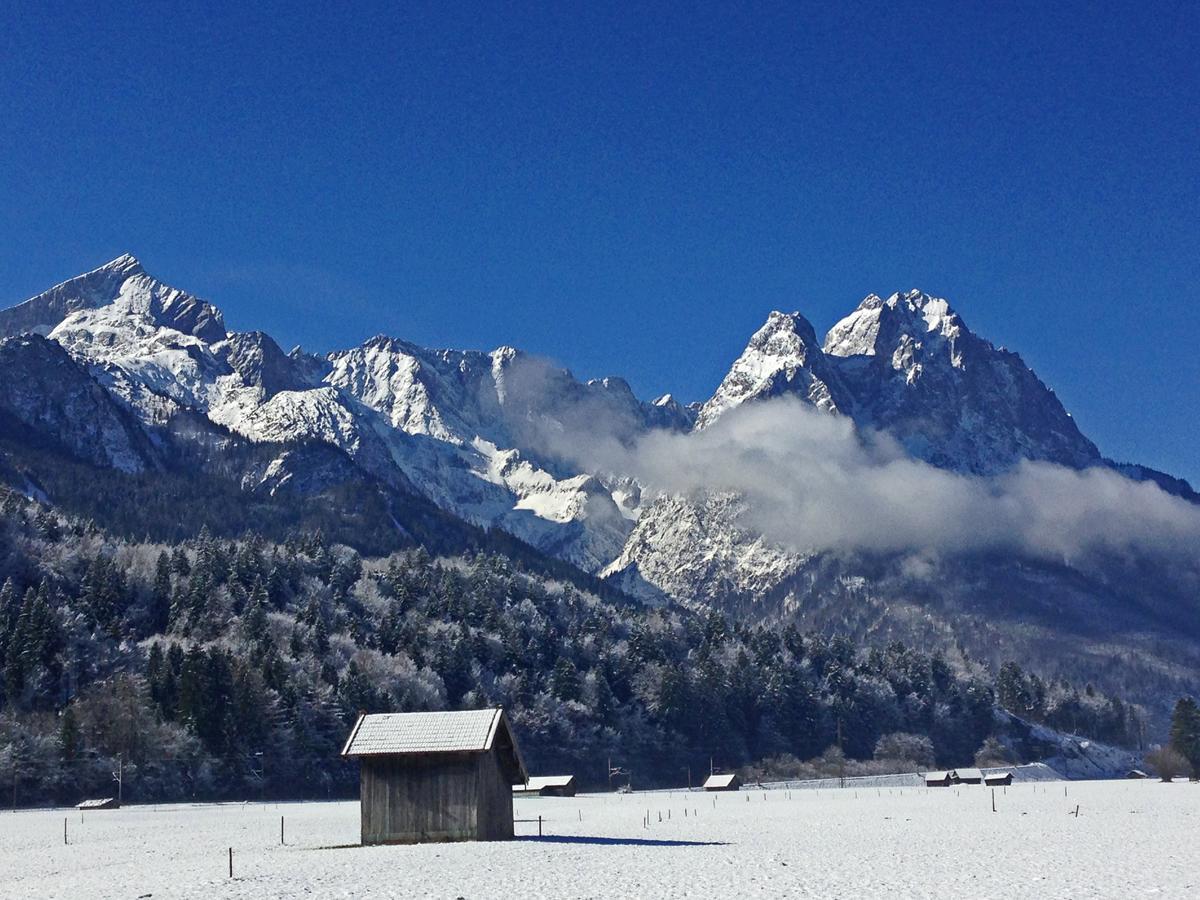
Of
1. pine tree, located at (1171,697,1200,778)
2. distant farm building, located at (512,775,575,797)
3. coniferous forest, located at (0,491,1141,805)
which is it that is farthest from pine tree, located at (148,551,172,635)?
pine tree, located at (1171,697,1200,778)

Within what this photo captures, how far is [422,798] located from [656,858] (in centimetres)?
1143

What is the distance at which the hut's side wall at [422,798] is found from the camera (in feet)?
190

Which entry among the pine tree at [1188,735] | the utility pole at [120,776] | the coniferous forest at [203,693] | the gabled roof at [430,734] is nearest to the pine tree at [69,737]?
the coniferous forest at [203,693]

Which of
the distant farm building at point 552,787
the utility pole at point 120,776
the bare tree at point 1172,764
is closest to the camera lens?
the utility pole at point 120,776

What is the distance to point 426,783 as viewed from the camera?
191ft

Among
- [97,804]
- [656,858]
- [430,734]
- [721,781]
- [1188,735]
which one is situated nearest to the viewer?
[656,858]

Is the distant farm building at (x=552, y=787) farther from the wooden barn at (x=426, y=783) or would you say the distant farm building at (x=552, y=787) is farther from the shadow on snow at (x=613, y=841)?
the wooden barn at (x=426, y=783)

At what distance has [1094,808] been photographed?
101m

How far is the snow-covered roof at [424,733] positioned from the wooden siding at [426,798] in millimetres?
628

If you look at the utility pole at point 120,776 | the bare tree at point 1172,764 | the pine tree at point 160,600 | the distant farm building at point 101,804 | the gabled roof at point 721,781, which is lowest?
the bare tree at point 1172,764

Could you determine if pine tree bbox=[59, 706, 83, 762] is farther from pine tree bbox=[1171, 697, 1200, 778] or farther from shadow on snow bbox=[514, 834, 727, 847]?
pine tree bbox=[1171, 697, 1200, 778]

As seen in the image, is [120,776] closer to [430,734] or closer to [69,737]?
[69,737]

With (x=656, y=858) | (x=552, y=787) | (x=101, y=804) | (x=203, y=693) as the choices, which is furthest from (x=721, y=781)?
(x=656, y=858)

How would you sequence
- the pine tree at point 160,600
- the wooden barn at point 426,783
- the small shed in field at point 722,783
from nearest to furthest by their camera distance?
the wooden barn at point 426,783, the small shed in field at point 722,783, the pine tree at point 160,600
